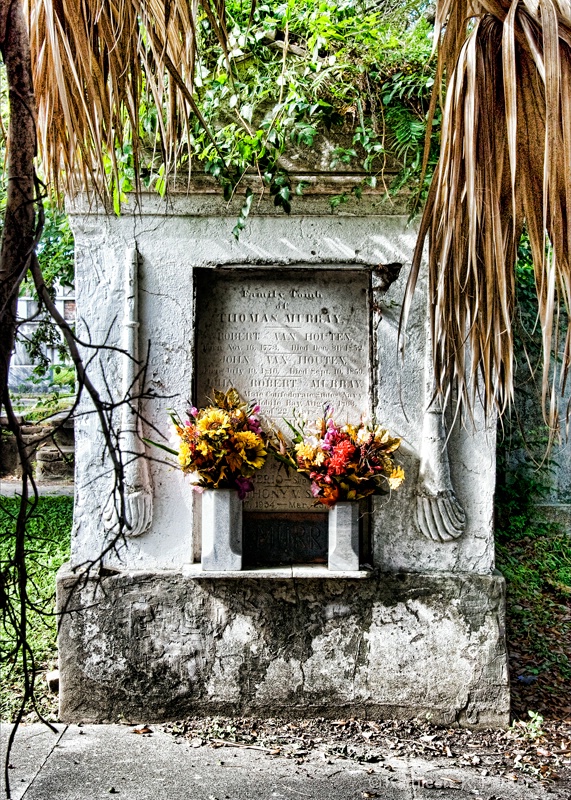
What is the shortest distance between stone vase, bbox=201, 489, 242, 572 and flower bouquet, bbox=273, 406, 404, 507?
0.43 metres

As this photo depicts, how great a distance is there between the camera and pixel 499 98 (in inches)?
74.4

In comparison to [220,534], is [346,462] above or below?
above

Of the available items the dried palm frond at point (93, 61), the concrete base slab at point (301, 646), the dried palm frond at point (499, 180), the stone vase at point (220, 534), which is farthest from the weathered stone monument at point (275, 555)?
the dried palm frond at point (499, 180)

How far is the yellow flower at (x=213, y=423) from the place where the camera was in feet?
13.7

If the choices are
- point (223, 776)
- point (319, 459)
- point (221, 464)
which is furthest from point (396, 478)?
point (223, 776)

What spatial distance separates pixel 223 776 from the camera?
3.79 metres

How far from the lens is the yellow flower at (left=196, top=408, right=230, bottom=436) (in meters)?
4.18

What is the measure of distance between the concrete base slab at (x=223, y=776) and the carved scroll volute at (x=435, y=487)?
1.17m

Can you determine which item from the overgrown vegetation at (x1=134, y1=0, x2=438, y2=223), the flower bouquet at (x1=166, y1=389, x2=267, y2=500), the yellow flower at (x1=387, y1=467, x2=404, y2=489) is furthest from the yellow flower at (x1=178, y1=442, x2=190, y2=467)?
the overgrown vegetation at (x1=134, y1=0, x2=438, y2=223)

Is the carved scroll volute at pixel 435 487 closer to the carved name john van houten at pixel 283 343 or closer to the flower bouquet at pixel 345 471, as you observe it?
the flower bouquet at pixel 345 471

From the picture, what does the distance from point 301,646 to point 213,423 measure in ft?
4.33

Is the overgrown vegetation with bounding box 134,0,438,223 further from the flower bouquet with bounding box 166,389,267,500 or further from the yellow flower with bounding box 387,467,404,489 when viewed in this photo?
the yellow flower with bounding box 387,467,404,489

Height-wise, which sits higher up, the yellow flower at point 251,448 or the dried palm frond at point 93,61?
the dried palm frond at point 93,61

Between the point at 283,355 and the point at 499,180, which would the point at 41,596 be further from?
the point at 499,180
